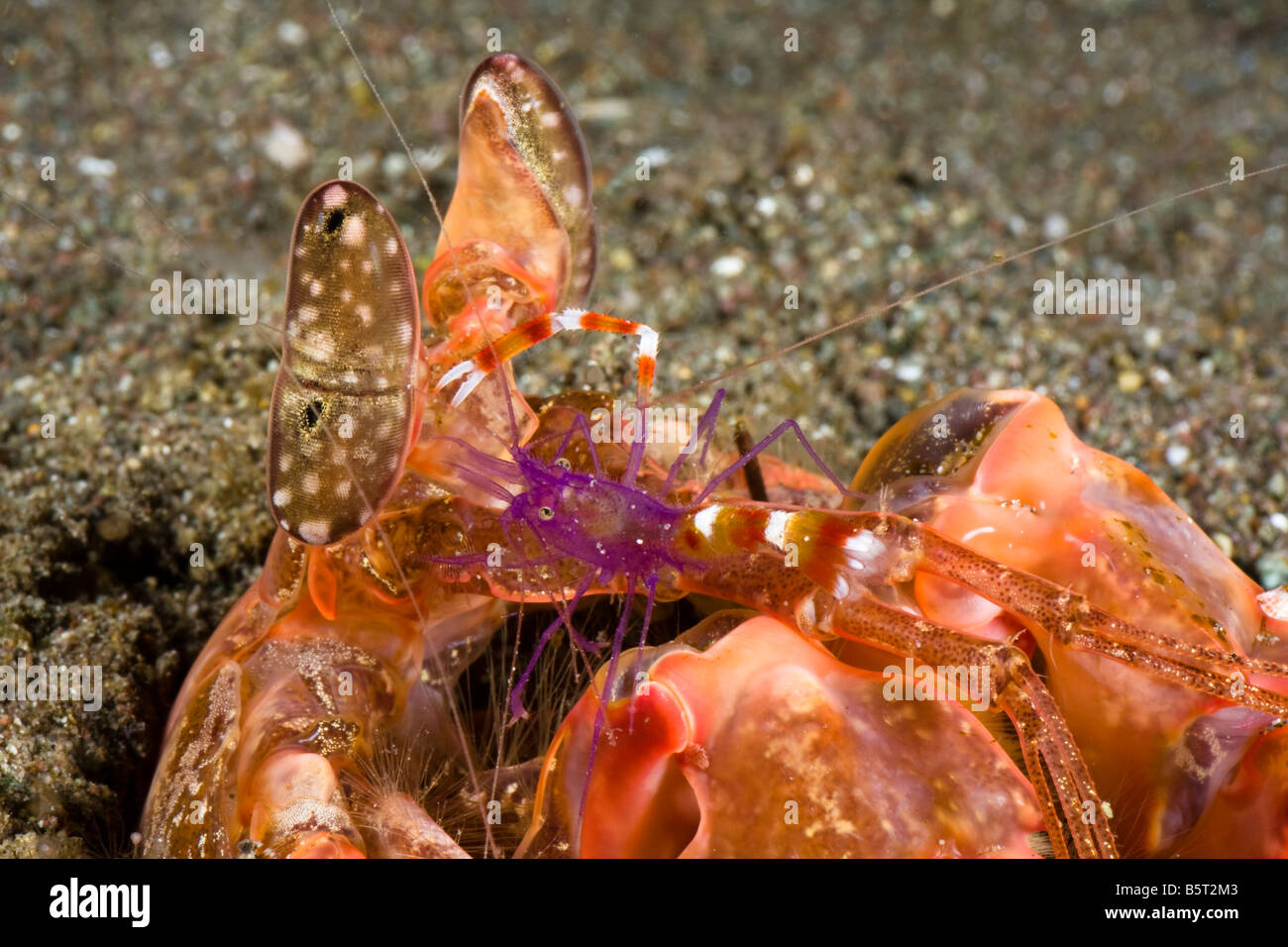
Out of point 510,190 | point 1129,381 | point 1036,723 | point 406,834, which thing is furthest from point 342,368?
point 1129,381

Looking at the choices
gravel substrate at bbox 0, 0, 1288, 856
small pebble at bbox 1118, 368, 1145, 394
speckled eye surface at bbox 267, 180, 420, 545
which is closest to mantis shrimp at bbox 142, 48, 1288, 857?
speckled eye surface at bbox 267, 180, 420, 545

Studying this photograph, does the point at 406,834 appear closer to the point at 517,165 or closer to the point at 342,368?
the point at 342,368

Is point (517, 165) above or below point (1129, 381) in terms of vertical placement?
above

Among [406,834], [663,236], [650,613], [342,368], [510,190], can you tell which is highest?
[663,236]

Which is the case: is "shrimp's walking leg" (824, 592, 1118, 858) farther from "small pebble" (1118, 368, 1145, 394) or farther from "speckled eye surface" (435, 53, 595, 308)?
A: "small pebble" (1118, 368, 1145, 394)

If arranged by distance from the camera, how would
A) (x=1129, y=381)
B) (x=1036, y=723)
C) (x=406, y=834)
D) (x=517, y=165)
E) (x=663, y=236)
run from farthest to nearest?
(x=663, y=236), (x=1129, y=381), (x=517, y=165), (x=406, y=834), (x=1036, y=723)

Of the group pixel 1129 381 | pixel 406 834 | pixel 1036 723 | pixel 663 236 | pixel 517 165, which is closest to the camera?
pixel 1036 723

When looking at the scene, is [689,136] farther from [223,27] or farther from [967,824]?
[967,824]

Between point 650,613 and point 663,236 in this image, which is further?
point 663,236
